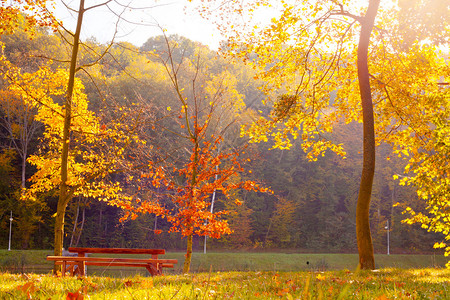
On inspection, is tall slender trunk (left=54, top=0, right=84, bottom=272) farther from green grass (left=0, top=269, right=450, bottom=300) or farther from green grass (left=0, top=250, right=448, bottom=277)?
green grass (left=0, top=250, right=448, bottom=277)

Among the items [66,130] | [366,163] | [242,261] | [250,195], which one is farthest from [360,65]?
[250,195]

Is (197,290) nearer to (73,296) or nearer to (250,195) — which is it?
(73,296)

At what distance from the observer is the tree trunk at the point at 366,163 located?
28.3 ft

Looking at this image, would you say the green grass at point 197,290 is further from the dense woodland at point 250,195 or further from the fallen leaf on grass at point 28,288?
the dense woodland at point 250,195

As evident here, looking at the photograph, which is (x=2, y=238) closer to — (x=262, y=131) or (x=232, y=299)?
(x=262, y=131)

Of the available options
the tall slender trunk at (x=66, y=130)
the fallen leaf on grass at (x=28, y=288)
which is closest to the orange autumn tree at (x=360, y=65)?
the tall slender trunk at (x=66, y=130)

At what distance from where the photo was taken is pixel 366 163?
8922mm

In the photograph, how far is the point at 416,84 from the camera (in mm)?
10570

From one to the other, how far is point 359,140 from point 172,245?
57.1ft

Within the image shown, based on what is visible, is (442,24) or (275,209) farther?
(275,209)

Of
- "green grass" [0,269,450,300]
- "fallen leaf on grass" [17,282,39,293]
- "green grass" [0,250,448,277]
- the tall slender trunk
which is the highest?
the tall slender trunk

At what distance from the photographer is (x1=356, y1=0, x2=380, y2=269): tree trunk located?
8.64 m

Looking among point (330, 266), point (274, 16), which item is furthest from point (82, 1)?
point (330, 266)

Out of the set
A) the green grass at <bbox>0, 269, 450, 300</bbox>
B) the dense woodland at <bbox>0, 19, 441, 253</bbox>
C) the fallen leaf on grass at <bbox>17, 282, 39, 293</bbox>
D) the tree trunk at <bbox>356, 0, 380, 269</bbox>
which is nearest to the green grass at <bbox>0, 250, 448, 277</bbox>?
the dense woodland at <bbox>0, 19, 441, 253</bbox>
